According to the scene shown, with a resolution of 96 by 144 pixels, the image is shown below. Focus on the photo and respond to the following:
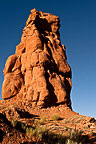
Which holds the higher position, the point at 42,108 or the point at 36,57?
the point at 36,57

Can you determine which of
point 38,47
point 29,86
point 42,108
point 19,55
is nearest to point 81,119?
point 42,108

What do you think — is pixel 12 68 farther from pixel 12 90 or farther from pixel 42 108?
pixel 42 108

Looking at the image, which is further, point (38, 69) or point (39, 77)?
point (38, 69)

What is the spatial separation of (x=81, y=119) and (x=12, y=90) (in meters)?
9.95

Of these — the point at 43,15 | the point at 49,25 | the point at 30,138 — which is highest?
the point at 43,15

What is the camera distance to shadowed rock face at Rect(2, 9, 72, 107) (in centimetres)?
1969

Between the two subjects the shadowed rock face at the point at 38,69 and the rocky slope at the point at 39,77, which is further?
the shadowed rock face at the point at 38,69

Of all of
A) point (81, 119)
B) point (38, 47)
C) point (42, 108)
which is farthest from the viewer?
point (38, 47)

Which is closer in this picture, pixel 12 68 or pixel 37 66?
pixel 37 66

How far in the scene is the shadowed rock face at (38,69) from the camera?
64.6 ft

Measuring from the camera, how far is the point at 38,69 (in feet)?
67.4

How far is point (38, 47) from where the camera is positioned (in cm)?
2245

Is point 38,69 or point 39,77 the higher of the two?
point 38,69

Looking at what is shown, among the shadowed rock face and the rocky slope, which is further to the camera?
the shadowed rock face
